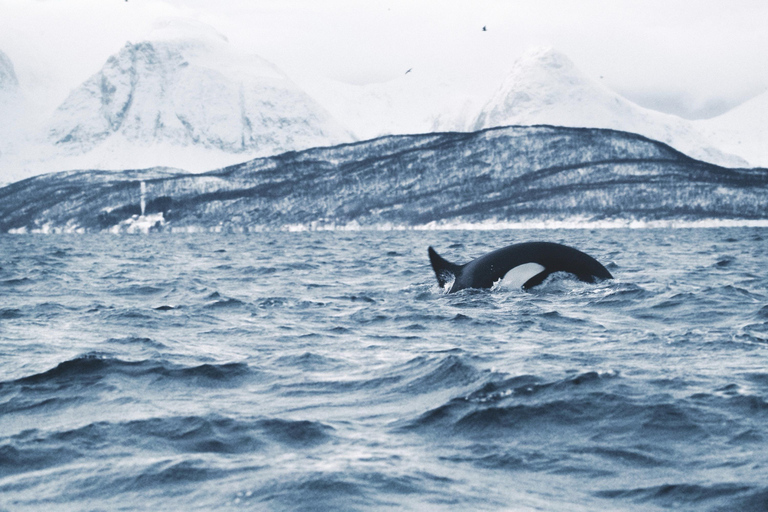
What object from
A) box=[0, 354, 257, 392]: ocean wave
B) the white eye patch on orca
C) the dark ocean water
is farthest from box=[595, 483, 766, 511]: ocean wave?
the white eye patch on orca

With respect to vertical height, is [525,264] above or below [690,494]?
above

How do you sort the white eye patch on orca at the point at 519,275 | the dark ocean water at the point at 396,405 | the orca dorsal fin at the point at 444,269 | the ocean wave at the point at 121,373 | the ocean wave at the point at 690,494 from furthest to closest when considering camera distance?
the orca dorsal fin at the point at 444,269
the white eye patch on orca at the point at 519,275
the ocean wave at the point at 121,373
the dark ocean water at the point at 396,405
the ocean wave at the point at 690,494

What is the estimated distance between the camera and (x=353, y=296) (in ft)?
61.9

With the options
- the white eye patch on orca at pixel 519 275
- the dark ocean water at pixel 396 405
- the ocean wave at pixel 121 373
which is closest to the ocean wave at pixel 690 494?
the dark ocean water at pixel 396 405

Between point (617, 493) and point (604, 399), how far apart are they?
2586 mm

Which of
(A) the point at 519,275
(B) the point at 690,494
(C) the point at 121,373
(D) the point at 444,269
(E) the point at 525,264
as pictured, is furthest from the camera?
(D) the point at 444,269

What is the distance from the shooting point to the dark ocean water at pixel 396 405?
566 centimetres

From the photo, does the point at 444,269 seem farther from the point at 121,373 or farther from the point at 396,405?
the point at 396,405

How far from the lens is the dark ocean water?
18.6 feet

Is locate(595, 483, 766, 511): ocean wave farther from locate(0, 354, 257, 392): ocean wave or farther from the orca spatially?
the orca

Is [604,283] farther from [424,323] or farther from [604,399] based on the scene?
[604,399]

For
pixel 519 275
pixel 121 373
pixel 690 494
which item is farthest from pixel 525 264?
pixel 690 494

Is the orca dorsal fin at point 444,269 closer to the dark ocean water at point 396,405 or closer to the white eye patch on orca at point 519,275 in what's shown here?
the dark ocean water at point 396,405

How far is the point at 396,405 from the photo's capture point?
814 cm
